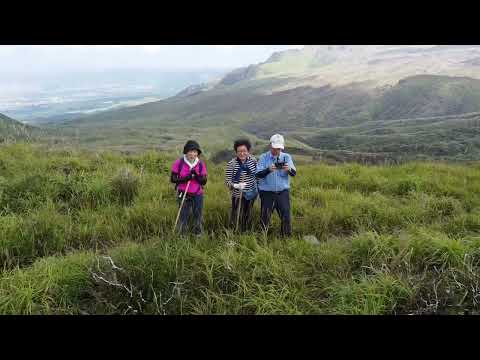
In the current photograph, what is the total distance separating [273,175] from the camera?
17.4 ft

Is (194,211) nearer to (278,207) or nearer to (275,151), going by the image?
(278,207)

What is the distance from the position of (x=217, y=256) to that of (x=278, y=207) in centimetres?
181

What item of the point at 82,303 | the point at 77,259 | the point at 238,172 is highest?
the point at 238,172

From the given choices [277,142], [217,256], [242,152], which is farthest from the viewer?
[242,152]

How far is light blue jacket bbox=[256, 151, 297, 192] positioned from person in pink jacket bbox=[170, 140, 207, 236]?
90cm

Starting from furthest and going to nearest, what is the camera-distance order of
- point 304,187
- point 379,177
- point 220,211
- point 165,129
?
point 165,129 → point 379,177 → point 304,187 → point 220,211

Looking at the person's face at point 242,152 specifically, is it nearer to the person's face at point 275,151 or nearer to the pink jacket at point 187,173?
the person's face at point 275,151

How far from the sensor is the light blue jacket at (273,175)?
5270mm

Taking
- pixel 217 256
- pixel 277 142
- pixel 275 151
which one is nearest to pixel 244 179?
pixel 275 151

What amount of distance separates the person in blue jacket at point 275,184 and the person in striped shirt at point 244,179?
18 centimetres

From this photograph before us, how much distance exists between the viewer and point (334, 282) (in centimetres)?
345

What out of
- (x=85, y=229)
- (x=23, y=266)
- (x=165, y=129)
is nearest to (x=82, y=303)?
(x=23, y=266)

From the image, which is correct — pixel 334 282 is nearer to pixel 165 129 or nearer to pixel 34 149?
pixel 34 149

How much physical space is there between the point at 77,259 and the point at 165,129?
539 feet
